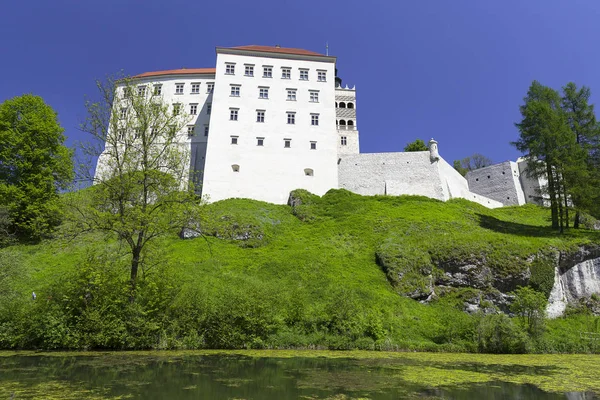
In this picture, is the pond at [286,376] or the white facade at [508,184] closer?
the pond at [286,376]

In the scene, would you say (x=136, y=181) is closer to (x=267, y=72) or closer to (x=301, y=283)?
(x=301, y=283)

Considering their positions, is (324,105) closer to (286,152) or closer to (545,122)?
(286,152)

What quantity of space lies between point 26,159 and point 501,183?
49.0m

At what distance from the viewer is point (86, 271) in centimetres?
1403

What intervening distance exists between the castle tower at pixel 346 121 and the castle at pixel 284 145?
8267mm

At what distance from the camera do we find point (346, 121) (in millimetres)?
54250

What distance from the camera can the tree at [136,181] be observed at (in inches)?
572

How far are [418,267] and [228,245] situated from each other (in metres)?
12.6

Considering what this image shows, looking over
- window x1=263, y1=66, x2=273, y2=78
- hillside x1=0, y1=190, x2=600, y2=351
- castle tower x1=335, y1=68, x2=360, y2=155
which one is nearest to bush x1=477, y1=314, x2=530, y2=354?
hillside x1=0, y1=190, x2=600, y2=351

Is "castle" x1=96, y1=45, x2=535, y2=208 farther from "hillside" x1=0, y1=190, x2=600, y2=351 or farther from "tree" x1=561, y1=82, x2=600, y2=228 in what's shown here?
"tree" x1=561, y1=82, x2=600, y2=228

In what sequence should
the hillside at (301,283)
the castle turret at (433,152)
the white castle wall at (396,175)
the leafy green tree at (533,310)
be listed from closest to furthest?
the hillside at (301,283) → the leafy green tree at (533,310) → the white castle wall at (396,175) → the castle turret at (433,152)

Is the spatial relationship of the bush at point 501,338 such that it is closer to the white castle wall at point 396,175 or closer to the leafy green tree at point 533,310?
the leafy green tree at point 533,310

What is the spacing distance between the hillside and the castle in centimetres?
359

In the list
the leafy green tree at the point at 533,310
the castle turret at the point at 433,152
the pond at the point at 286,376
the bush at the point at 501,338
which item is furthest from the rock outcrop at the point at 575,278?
the castle turret at the point at 433,152
